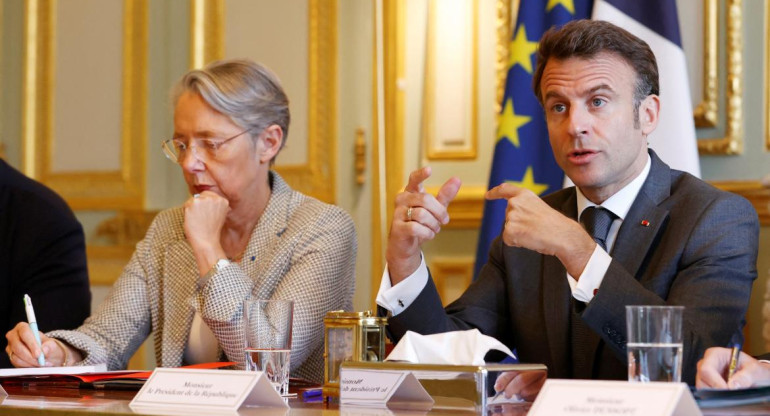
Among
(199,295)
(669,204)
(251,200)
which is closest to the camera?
(669,204)

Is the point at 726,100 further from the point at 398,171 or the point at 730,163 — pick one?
the point at 398,171

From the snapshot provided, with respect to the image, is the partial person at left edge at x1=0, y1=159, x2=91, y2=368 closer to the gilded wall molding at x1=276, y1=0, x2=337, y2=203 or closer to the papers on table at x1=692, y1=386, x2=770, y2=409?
the gilded wall molding at x1=276, y1=0, x2=337, y2=203

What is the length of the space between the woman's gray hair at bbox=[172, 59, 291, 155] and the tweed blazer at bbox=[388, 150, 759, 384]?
29.5 inches

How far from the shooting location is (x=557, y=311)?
81.7 inches

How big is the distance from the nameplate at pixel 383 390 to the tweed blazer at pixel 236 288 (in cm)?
74

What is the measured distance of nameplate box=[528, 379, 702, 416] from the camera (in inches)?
43.7

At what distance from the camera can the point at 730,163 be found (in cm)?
342

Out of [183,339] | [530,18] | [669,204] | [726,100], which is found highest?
[530,18]

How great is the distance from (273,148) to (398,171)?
5.13 ft

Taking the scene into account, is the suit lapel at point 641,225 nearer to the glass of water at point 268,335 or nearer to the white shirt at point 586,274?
the white shirt at point 586,274

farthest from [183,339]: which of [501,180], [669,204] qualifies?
[501,180]

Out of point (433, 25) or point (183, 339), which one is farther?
point (433, 25)

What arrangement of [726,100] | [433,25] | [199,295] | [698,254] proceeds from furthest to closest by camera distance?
1. [433,25]
2. [726,100]
3. [199,295]
4. [698,254]

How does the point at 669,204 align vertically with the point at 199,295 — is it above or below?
above
